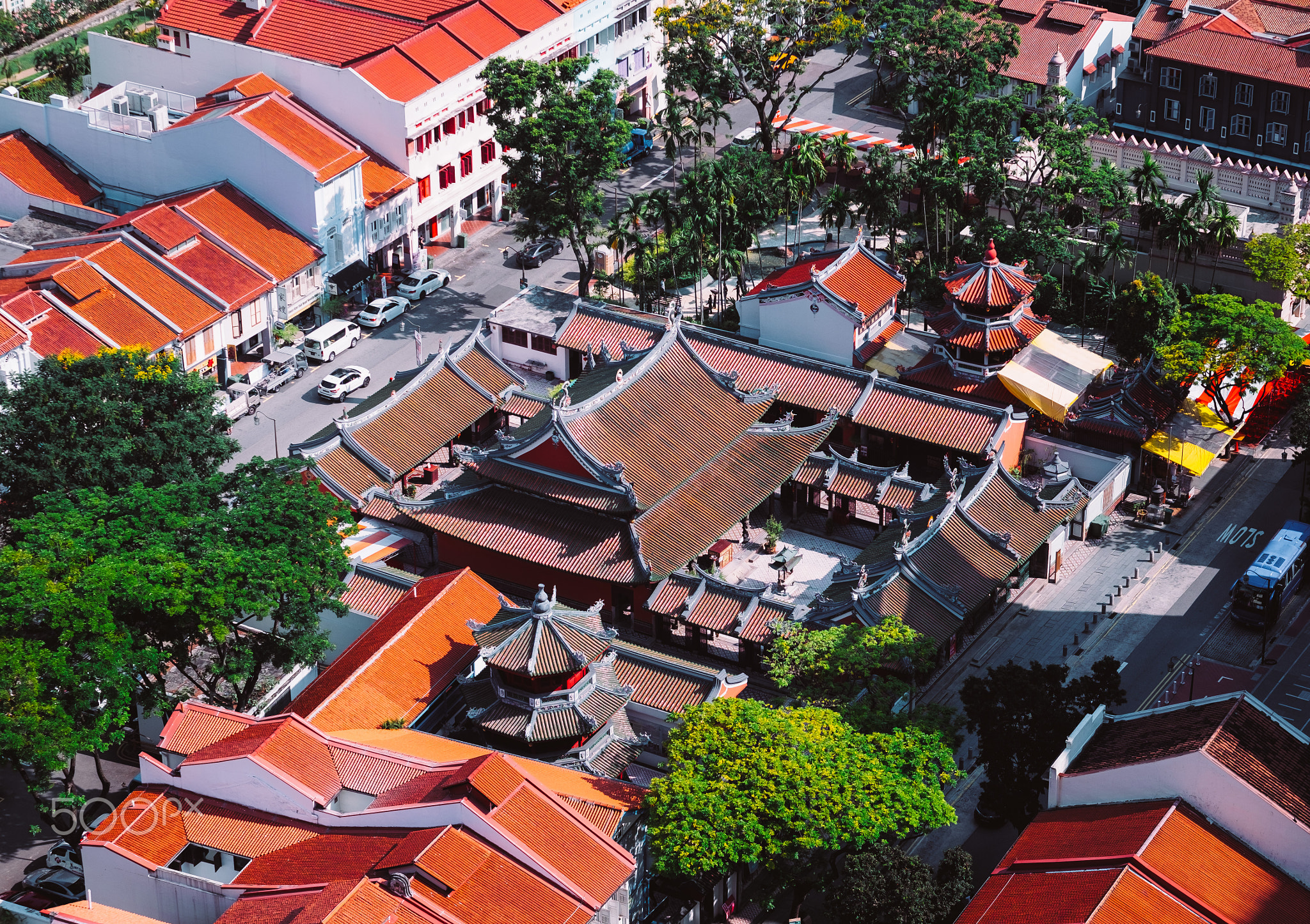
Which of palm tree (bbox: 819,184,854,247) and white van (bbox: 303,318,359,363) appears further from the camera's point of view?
palm tree (bbox: 819,184,854,247)

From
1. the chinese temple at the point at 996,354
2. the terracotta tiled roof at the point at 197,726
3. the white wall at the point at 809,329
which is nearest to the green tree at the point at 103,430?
the terracotta tiled roof at the point at 197,726

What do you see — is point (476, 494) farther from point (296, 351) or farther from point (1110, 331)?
point (1110, 331)

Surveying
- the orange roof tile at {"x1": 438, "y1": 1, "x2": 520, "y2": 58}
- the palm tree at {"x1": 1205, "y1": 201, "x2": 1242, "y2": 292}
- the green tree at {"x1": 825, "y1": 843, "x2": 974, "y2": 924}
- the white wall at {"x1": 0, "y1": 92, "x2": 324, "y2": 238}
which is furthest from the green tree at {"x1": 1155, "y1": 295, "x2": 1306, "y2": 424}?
the orange roof tile at {"x1": 438, "y1": 1, "x2": 520, "y2": 58}

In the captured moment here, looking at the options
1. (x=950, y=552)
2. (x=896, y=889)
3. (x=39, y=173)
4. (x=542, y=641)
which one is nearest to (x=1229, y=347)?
(x=950, y=552)

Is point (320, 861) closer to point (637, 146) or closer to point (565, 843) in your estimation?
point (565, 843)

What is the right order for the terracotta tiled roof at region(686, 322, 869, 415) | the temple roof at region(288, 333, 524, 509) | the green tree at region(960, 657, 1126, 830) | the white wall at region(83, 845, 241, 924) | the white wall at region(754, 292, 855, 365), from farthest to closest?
the white wall at region(754, 292, 855, 365) → the terracotta tiled roof at region(686, 322, 869, 415) → the temple roof at region(288, 333, 524, 509) → the green tree at region(960, 657, 1126, 830) → the white wall at region(83, 845, 241, 924)

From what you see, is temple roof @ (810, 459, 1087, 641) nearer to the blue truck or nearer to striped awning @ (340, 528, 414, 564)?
striped awning @ (340, 528, 414, 564)

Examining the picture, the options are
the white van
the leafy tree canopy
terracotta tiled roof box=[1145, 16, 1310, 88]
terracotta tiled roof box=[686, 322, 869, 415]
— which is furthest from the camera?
terracotta tiled roof box=[1145, 16, 1310, 88]
